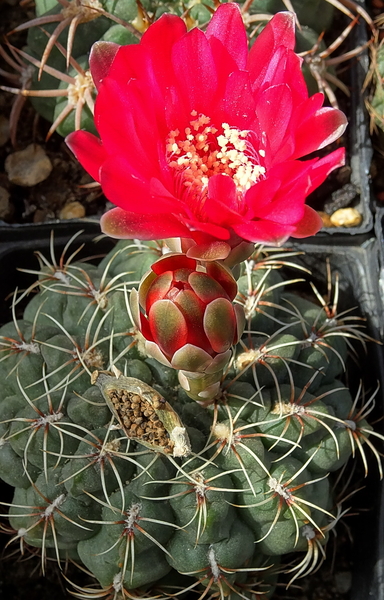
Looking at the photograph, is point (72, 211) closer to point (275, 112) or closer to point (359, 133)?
point (359, 133)

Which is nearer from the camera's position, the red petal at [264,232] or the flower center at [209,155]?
the red petal at [264,232]

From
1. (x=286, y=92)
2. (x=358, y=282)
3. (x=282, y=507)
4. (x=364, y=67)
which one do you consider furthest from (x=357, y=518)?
(x=364, y=67)

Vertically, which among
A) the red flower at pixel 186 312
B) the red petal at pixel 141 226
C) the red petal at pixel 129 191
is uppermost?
the red petal at pixel 129 191

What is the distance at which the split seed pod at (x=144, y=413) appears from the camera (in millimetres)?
811

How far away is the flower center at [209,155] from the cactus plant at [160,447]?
0.20 metres

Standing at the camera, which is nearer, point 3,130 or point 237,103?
point 237,103

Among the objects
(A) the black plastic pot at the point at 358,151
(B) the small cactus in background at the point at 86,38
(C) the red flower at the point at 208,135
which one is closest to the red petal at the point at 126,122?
(C) the red flower at the point at 208,135

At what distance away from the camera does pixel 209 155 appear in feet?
2.69

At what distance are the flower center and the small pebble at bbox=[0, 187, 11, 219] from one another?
91cm

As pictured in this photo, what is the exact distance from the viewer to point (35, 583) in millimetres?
1289

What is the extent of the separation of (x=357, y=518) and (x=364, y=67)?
3.86 feet

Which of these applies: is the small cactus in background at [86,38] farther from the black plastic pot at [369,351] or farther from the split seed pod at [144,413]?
the split seed pod at [144,413]

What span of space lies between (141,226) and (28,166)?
3.59ft

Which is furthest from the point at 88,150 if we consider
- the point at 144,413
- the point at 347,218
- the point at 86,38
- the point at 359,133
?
the point at 359,133
